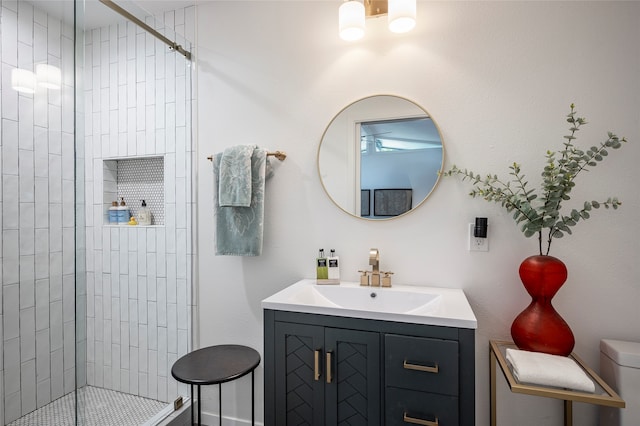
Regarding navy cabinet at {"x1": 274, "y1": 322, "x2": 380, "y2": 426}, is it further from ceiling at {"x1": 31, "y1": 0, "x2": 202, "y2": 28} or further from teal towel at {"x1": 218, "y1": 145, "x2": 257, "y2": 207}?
ceiling at {"x1": 31, "y1": 0, "x2": 202, "y2": 28}

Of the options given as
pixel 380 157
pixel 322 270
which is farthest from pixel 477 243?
pixel 322 270

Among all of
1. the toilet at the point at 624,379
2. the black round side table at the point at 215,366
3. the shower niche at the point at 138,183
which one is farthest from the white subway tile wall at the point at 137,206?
the toilet at the point at 624,379

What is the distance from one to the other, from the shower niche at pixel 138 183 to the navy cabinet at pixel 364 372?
3.73 feet

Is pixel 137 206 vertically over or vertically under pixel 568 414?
over

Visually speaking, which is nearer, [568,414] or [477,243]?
[568,414]

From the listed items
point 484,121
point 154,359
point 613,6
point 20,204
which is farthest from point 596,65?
point 154,359

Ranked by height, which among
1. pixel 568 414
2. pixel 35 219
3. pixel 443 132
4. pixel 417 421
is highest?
pixel 443 132

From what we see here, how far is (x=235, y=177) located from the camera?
6.06 ft

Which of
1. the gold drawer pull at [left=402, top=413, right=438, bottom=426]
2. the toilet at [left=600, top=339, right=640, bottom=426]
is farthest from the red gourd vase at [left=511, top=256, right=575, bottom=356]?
the gold drawer pull at [left=402, top=413, right=438, bottom=426]

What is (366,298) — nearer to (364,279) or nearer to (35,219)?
(364,279)

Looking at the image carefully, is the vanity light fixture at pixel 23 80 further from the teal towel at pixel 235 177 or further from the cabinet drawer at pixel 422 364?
the cabinet drawer at pixel 422 364

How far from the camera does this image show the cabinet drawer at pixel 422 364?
3.93 feet

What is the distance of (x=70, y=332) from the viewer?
1.49 m

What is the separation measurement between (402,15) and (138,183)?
174 centimetres
